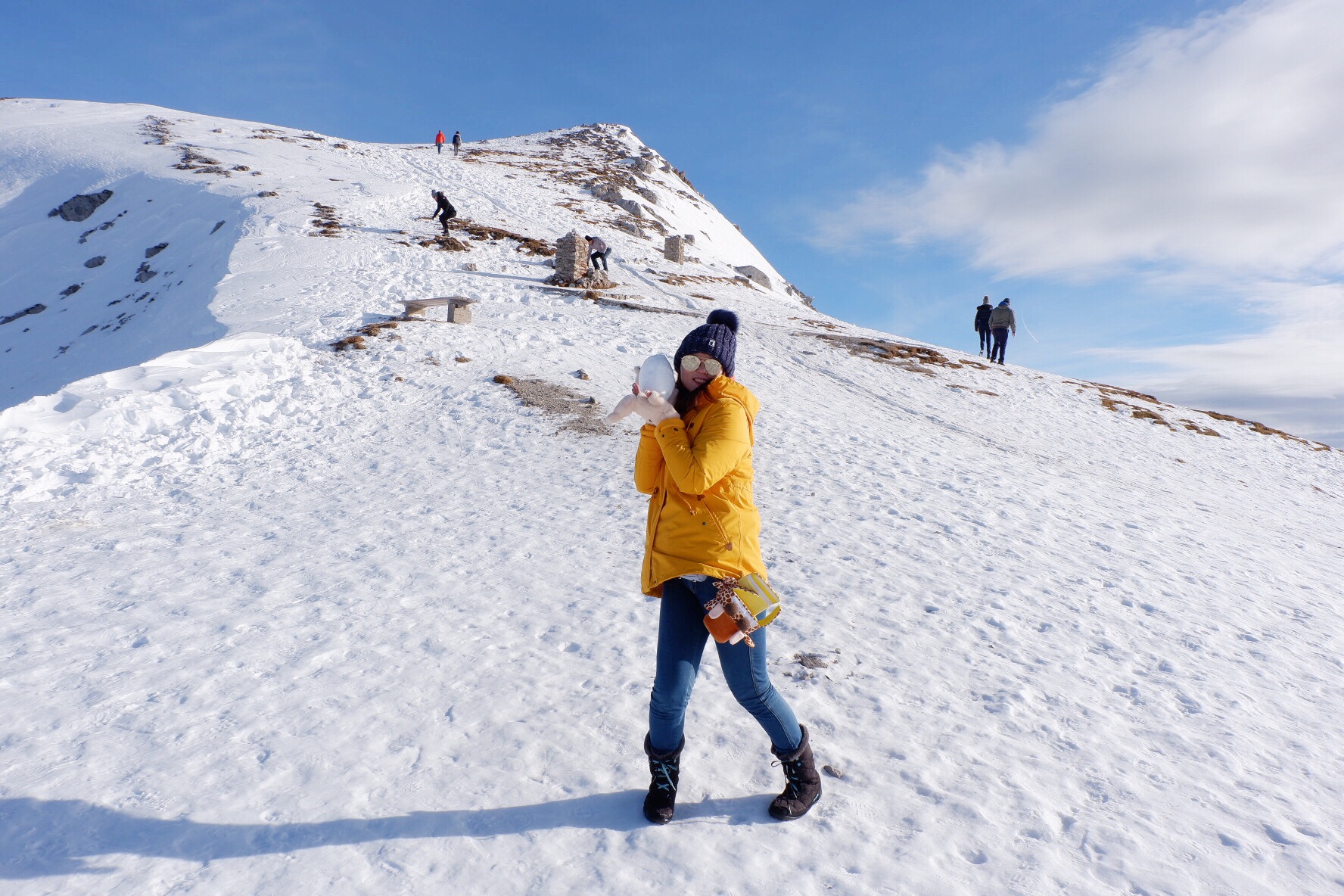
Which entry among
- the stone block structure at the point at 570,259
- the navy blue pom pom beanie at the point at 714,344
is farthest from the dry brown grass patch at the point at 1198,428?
the navy blue pom pom beanie at the point at 714,344

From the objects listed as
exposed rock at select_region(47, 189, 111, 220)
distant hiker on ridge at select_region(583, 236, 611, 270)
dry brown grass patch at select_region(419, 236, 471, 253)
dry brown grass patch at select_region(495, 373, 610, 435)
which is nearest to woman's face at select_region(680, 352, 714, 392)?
dry brown grass patch at select_region(495, 373, 610, 435)

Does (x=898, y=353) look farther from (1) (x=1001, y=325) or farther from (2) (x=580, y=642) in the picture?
(2) (x=580, y=642)

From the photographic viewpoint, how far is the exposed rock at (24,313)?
21.1 metres

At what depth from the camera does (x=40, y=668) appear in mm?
4445

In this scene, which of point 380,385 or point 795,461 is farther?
point 380,385

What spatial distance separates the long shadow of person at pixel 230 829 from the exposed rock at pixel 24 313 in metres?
25.8

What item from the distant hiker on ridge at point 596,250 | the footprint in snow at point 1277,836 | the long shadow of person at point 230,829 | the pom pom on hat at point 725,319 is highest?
the distant hiker on ridge at point 596,250

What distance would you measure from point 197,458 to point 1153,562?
12.0 m

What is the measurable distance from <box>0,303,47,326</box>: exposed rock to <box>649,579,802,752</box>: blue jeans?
27.8 meters

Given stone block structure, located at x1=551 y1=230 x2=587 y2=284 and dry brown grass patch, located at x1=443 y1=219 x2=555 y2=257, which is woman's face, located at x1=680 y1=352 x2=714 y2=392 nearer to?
stone block structure, located at x1=551 y1=230 x2=587 y2=284

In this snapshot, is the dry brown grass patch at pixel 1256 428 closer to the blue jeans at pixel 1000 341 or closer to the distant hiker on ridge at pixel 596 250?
the blue jeans at pixel 1000 341

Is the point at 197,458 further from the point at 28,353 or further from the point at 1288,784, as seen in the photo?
the point at 28,353

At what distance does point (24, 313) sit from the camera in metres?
21.3

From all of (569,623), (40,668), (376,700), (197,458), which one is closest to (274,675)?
(376,700)
